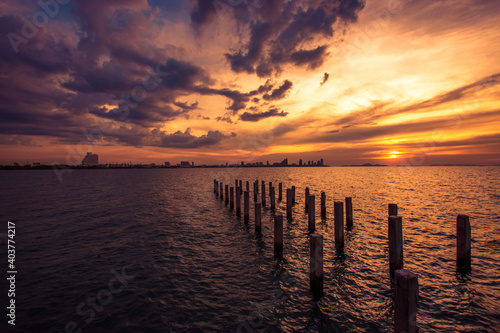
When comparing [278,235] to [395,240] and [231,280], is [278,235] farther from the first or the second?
[395,240]

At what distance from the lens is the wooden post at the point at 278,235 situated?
35.0 feet

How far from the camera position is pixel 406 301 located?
4.67 metres

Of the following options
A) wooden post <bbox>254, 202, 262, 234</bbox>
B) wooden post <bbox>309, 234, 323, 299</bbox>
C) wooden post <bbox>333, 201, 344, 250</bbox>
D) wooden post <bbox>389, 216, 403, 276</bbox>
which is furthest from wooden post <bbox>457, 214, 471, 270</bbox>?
wooden post <bbox>254, 202, 262, 234</bbox>

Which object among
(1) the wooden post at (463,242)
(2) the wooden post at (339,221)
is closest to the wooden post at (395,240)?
(1) the wooden post at (463,242)

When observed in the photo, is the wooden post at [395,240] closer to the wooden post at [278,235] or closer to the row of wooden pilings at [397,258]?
the row of wooden pilings at [397,258]

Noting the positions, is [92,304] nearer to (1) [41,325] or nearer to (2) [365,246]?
(1) [41,325]

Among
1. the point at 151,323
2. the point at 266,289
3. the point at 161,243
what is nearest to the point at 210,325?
the point at 151,323

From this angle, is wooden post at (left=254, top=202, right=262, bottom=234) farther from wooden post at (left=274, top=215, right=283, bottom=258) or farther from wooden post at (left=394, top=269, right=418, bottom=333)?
wooden post at (left=394, top=269, right=418, bottom=333)

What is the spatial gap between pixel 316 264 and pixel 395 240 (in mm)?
3371

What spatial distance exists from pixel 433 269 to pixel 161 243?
14.2m

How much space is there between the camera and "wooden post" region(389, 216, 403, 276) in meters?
8.38

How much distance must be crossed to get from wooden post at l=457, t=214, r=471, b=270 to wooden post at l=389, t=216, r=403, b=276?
2514mm

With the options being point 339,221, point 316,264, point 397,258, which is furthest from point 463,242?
point 316,264

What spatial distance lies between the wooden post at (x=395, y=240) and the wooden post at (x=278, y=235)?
14.5ft
